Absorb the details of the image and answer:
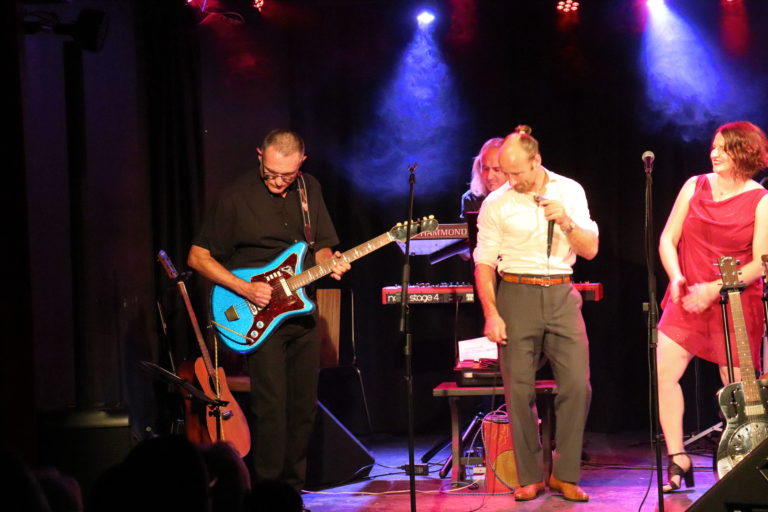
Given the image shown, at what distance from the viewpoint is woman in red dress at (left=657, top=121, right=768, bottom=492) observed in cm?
534

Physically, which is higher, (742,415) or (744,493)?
(742,415)

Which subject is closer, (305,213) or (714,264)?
(305,213)

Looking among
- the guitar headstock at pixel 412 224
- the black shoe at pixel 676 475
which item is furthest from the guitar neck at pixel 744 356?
the guitar headstock at pixel 412 224

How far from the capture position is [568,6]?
7305mm

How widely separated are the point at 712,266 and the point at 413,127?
116 inches

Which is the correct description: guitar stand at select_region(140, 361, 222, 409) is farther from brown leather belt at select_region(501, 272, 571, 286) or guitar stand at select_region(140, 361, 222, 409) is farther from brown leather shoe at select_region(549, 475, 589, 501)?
brown leather shoe at select_region(549, 475, 589, 501)

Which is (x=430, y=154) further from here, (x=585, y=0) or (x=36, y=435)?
(x=36, y=435)

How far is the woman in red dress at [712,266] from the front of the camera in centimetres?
534

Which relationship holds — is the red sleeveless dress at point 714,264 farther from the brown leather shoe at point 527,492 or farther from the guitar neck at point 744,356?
the brown leather shoe at point 527,492

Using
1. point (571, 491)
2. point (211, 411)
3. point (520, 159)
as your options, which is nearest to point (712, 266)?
point (520, 159)

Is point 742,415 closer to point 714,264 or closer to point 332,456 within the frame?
point 714,264

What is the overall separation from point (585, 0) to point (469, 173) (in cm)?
163

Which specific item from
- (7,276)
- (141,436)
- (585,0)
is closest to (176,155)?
(141,436)

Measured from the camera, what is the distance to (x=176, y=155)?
6719mm
